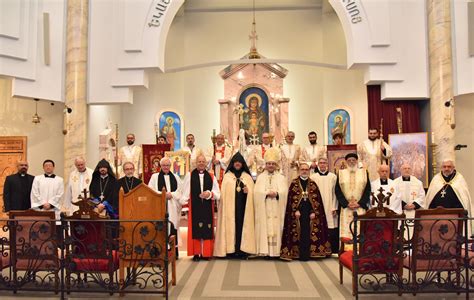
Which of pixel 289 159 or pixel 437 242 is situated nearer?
pixel 437 242

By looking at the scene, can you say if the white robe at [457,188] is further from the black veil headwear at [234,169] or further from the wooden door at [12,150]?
the wooden door at [12,150]

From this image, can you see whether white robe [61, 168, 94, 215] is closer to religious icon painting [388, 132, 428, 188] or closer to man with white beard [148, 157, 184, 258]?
man with white beard [148, 157, 184, 258]

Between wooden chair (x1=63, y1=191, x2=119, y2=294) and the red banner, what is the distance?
473 centimetres

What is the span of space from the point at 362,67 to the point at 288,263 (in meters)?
5.27

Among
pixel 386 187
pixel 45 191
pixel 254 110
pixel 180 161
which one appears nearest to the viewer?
pixel 386 187

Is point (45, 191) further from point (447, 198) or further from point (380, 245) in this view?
→ point (447, 198)

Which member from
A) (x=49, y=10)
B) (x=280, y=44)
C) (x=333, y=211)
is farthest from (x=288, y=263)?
(x=280, y=44)

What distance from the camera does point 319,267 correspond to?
7.91 metres

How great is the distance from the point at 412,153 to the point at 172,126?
311 inches

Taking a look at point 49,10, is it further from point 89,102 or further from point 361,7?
point 361,7

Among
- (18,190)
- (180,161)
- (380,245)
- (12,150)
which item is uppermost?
(12,150)

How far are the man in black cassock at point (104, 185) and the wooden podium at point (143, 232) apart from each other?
1910mm

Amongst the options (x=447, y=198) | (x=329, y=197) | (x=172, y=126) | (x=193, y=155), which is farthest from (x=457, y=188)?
(x=172, y=126)

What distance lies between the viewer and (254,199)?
29.1 ft
